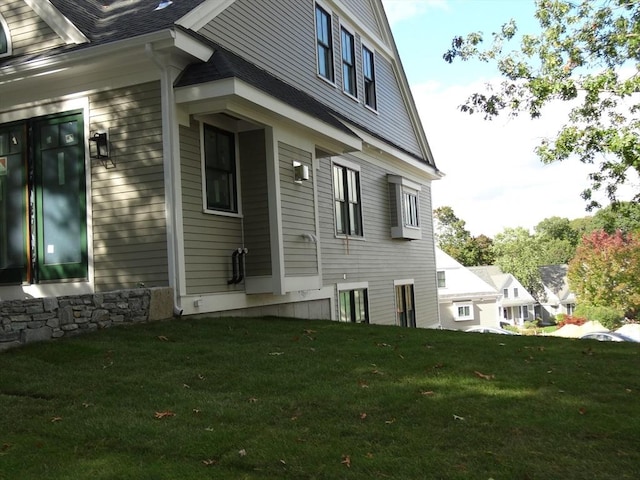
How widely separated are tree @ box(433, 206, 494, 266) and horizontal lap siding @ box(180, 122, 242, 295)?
6056cm

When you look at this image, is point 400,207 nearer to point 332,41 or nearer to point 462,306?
point 332,41

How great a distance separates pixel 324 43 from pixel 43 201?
7.47 m

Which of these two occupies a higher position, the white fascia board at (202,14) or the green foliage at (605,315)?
the white fascia board at (202,14)

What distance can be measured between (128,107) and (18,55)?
2213mm

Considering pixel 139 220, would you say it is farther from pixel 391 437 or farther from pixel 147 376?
pixel 391 437

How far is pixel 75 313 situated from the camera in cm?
698

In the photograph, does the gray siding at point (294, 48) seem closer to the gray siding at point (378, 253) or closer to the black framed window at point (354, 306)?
the gray siding at point (378, 253)

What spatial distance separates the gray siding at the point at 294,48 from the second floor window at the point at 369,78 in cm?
31

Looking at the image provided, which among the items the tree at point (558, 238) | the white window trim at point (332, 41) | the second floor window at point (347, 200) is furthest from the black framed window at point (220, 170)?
the tree at point (558, 238)

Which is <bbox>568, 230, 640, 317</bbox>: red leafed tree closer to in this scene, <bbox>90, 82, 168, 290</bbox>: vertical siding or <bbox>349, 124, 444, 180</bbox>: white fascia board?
<bbox>349, 124, 444, 180</bbox>: white fascia board

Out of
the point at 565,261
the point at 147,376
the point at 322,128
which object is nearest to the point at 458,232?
the point at 565,261

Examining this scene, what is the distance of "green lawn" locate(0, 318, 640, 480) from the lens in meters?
3.56

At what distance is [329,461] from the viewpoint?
11.8 ft

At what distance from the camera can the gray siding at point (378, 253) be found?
12.8m
